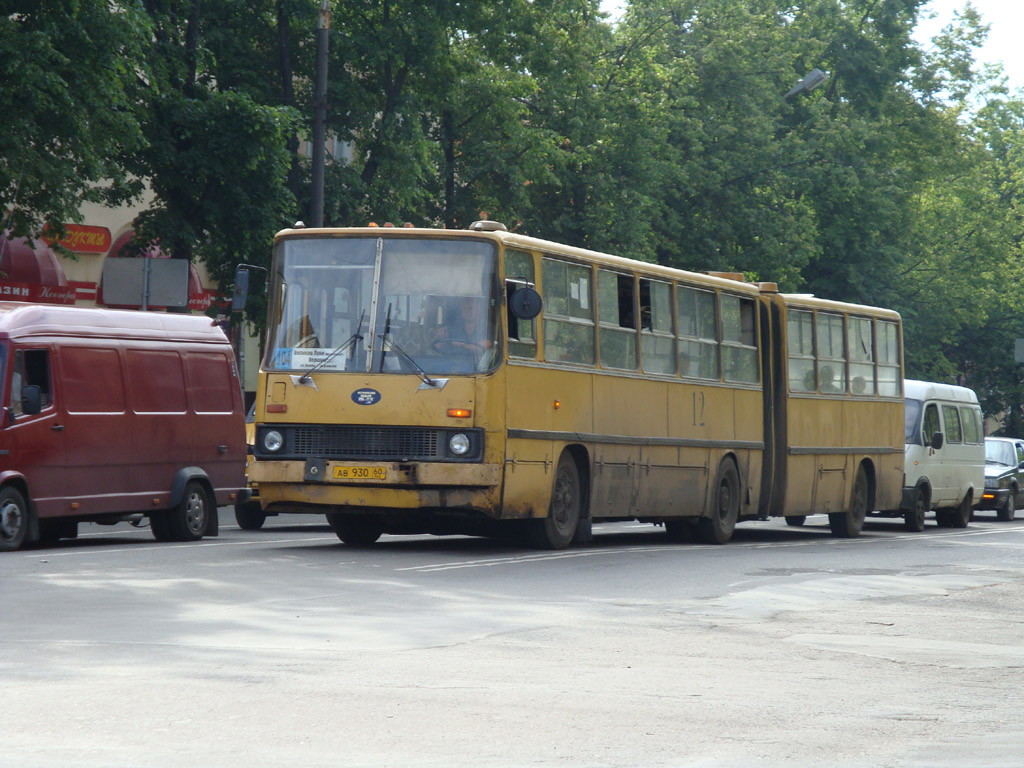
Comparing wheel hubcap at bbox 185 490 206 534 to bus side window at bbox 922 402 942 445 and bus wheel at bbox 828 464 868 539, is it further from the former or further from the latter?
bus side window at bbox 922 402 942 445

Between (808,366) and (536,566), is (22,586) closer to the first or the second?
(536,566)

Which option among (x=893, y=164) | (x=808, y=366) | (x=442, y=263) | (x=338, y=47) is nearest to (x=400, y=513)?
(x=442, y=263)

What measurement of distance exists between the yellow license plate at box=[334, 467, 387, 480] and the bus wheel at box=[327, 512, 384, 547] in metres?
1.74

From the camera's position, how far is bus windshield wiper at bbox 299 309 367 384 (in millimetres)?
16531

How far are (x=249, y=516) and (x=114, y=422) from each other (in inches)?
197

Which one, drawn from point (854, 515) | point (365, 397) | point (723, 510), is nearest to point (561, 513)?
point (365, 397)

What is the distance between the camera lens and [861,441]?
2552 centimetres

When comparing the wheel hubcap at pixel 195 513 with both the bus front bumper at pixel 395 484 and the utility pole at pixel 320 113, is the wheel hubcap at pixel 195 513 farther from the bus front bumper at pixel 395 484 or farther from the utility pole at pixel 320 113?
the utility pole at pixel 320 113

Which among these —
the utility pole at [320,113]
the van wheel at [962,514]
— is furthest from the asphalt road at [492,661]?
the van wheel at [962,514]

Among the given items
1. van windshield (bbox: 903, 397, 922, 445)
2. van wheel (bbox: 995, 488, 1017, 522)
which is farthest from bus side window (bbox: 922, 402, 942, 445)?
van wheel (bbox: 995, 488, 1017, 522)

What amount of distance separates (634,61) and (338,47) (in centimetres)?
1336

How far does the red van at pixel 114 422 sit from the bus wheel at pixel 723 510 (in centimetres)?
534

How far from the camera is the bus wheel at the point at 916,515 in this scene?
28.8 meters

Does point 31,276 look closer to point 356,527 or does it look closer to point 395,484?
point 356,527
